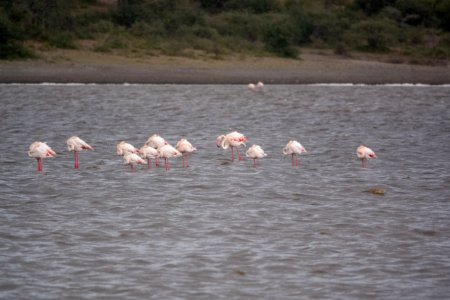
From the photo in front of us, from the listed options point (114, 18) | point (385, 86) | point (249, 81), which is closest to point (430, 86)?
point (385, 86)

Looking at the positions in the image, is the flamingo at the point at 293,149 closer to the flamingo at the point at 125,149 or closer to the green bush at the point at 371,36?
the flamingo at the point at 125,149

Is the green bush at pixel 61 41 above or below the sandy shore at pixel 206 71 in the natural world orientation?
above

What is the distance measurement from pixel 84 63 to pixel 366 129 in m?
12.5

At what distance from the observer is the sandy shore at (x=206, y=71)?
1277 inches

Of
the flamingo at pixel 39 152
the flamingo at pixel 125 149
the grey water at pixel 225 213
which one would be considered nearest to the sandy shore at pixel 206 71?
the grey water at pixel 225 213

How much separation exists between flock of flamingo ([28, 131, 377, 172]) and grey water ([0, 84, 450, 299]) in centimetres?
24

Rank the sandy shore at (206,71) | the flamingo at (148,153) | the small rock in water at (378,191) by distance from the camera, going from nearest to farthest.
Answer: the small rock in water at (378,191) → the flamingo at (148,153) → the sandy shore at (206,71)

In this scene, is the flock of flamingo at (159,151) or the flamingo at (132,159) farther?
the flock of flamingo at (159,151)

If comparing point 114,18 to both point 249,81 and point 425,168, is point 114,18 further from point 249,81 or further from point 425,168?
point 425,168

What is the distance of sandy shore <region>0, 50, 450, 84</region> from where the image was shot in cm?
3244

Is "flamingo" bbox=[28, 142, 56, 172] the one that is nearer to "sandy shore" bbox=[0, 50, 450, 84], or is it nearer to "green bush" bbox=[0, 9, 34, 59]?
"sandy shore" bbox=[0, 50, 450, 84]

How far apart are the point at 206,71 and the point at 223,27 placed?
9025 mm

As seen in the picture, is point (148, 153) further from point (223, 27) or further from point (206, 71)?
point (223, 27)

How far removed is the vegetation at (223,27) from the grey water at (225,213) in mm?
10879
